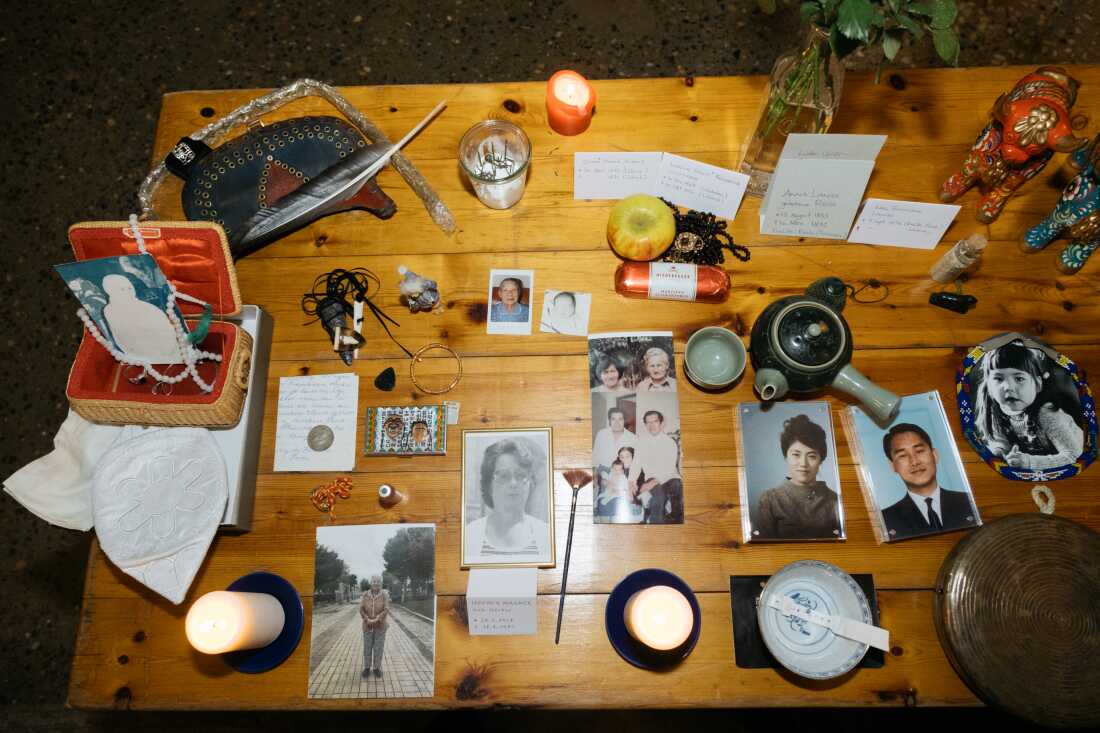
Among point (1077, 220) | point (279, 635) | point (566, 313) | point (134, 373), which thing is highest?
point (1077, 220)

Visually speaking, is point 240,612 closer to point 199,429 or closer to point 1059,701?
point 199,429

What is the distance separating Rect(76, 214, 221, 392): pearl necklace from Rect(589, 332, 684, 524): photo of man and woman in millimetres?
680

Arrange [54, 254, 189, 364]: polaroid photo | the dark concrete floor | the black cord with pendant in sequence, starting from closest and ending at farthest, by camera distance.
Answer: [54, 254, 189, 364]: polaroid photo
the black cord with pendant
the dark concrete floor

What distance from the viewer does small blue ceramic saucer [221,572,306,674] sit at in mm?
1090

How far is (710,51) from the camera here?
87.0 inches

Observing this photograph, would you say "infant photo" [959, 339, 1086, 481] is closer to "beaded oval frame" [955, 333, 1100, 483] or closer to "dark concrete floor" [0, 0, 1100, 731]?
"beaded oval frame" [955, 333, 1100, 483]

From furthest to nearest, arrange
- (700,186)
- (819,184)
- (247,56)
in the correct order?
(247,56), (700,186), (819,184)

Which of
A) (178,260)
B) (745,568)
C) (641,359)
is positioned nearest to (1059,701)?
(745,568)

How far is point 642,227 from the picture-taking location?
119 cm

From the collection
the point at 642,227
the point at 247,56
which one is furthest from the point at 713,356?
the point at 247,56

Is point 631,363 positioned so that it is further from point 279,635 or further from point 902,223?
point 279,635

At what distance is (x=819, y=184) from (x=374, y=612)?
1.08m

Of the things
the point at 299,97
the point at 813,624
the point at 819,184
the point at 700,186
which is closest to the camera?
the point at 813,624

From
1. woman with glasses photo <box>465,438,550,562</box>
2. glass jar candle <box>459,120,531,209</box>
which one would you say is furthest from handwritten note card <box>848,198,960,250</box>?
woman with glasses photo <box>465,438,550,562</box>
